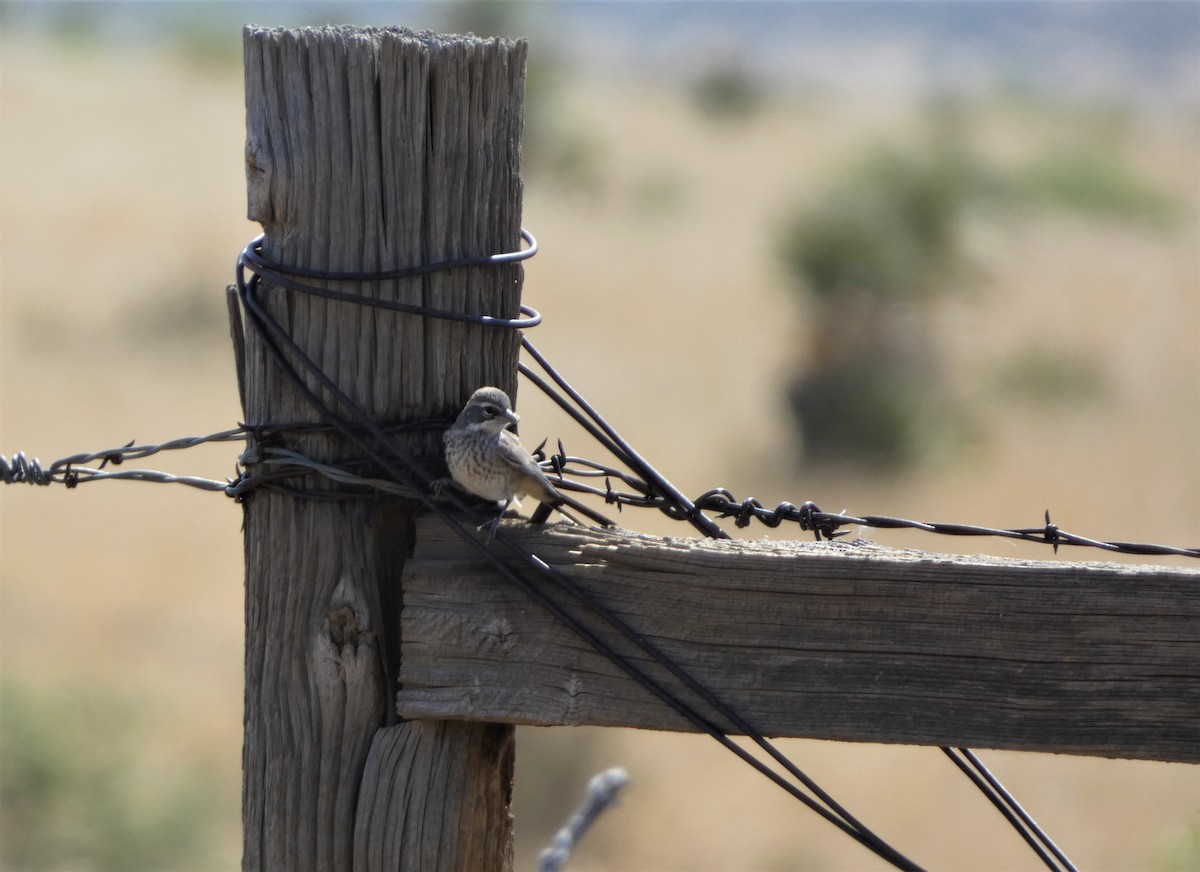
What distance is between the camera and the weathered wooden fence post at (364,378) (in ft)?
6.99

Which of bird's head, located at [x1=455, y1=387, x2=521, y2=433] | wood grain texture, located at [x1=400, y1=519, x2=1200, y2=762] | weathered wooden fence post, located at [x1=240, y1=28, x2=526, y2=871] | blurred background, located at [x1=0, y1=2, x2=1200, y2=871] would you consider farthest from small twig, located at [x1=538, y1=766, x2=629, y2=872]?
blurred background, located at [x1=0, y1=2, x2=1200, y2=871]

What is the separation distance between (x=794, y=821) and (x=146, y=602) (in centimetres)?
666

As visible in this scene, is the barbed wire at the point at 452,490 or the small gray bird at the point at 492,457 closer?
the barbed wire at the point at 452,490

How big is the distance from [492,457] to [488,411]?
101mm

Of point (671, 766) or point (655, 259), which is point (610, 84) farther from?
point (671, 766)

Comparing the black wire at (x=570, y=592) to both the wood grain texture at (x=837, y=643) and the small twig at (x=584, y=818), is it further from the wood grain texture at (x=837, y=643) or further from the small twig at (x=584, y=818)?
the small twig at (x=584, y=818)

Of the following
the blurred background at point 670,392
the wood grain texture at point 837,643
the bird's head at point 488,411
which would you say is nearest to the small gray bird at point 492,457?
the bird's head at point 488,411

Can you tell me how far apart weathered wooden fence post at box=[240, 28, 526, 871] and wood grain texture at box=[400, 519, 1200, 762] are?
4.3 inches

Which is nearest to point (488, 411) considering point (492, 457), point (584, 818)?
point (492, 457)

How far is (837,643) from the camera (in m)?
2.04

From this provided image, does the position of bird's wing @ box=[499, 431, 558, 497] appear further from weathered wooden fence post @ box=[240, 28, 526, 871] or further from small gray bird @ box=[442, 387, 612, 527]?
weathered wooden fence post @ box=[240, 28, 526, 871]

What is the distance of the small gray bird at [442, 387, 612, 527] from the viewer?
2.18 metres

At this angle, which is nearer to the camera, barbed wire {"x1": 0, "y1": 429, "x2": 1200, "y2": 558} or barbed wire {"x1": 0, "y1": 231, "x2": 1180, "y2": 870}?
barbed wire {"x1": 0, "y1": 231, "x2": 1180, "y2": 870}

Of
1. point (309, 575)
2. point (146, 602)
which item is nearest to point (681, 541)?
point (309, 575)
